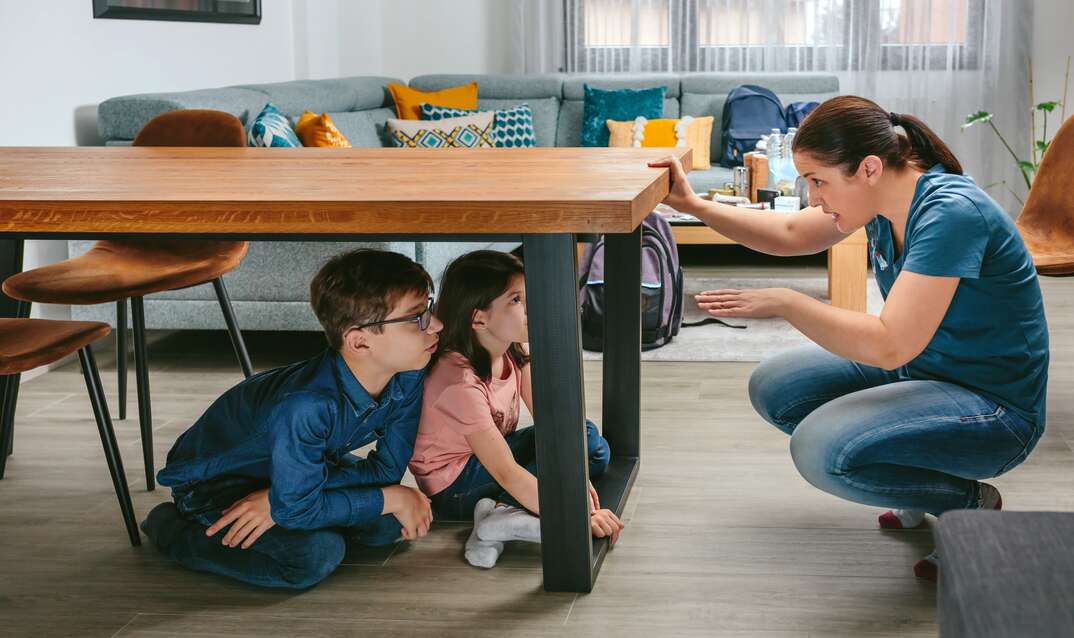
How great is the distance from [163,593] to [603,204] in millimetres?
1007

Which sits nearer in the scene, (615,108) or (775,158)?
(775,158)

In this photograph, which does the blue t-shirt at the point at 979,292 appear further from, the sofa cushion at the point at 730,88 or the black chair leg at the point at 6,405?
the sofa cushion at the point at 730,88

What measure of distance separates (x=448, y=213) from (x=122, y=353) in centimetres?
168

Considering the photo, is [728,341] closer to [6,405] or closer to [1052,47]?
[6,405]

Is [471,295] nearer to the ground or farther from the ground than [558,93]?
nearer to the ground

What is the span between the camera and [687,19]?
6.47 metres

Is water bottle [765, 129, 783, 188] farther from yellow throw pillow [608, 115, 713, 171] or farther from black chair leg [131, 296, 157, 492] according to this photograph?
black chair leg [131, 296, 157, 492]

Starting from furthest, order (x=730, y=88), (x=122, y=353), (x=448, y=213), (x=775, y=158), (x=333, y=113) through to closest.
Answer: (x=730, y=88)
(x=333, y=113)
(x=775, y=158)
(x=122, y=353)
(x=448, y=213)

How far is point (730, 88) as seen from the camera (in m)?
5.98

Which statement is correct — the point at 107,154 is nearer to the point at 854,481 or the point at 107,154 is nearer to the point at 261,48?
the point at 854,481

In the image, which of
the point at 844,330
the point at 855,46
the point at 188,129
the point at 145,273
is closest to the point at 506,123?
the point at 855,46

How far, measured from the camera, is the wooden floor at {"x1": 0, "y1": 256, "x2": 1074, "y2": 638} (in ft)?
6.07

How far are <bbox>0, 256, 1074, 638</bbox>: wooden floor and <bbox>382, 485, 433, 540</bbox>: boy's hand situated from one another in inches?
2.2

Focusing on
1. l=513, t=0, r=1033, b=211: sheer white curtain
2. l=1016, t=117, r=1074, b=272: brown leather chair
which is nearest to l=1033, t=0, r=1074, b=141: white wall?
l=513, t=0, r=1033, b=211: sheer white curtain
